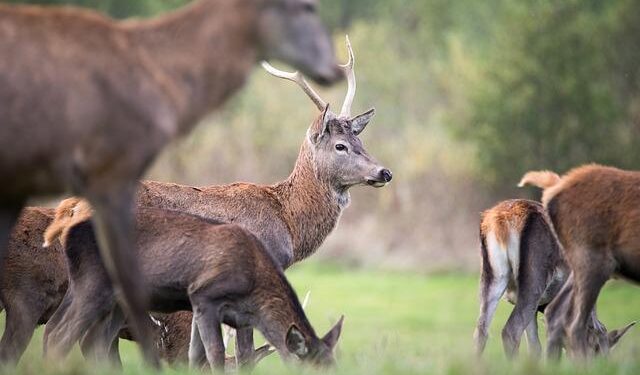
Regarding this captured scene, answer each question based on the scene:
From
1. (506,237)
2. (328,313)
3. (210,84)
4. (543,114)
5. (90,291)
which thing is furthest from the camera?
(543,114)

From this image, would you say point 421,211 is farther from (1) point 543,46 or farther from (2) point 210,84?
(2) point 210,84

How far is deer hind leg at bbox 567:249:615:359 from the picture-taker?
944 cm

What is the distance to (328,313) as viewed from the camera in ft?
80.9

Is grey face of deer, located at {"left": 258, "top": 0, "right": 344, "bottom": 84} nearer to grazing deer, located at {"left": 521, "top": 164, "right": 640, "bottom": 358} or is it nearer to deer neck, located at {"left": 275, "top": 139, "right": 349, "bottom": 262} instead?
grazing deer, located at {"left": 521, "top": 164, "right": 640, "bottom": 358}

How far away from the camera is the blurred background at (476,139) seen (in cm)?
2903

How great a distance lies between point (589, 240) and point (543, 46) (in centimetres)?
2015

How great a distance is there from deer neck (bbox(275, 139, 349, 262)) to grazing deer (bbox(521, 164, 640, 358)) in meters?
3.32

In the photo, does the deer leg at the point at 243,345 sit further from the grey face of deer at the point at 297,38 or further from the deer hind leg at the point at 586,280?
the grey face of deer at the point at 297,38

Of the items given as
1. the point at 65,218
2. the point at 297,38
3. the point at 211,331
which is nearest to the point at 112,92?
the point at 297,38

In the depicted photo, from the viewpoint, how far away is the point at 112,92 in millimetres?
7418

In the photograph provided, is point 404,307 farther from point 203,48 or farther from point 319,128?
point 203,48

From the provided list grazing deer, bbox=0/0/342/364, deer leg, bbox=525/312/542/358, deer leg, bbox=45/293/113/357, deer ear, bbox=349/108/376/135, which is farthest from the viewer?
deer ear, bbox=349/108/376/135

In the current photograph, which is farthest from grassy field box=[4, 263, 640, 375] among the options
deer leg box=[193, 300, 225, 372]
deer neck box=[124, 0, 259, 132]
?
deer neck box=[124, 0, 259, 132]

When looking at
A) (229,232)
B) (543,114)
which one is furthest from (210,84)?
(543,114)
